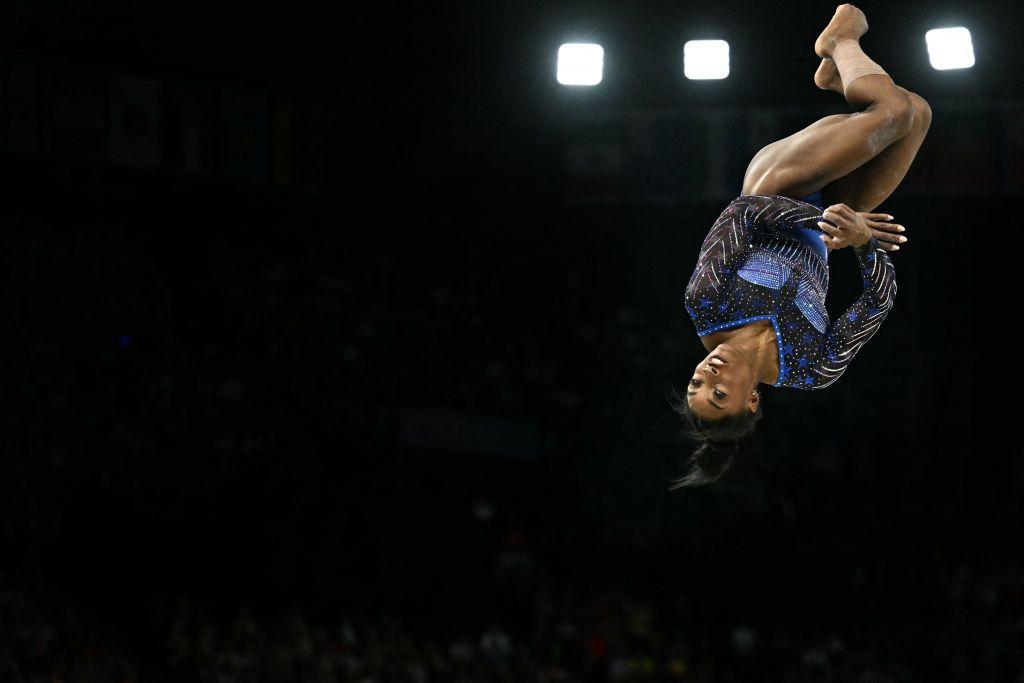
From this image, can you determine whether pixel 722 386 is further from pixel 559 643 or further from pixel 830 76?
pixel 559 643

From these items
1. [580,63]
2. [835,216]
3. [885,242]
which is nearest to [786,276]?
[885,242]

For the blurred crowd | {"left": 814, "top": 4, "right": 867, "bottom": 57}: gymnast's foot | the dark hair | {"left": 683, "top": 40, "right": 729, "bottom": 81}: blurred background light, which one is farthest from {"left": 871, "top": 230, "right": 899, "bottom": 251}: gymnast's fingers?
the blurred crowd

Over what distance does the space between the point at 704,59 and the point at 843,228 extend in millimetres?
6239

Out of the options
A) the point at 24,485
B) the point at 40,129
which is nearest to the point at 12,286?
the point at 40,129

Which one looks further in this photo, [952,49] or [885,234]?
[952,49]

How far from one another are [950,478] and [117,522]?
742cm

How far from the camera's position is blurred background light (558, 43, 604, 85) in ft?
33.6

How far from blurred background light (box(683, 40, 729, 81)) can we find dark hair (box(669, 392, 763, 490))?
5811 mm

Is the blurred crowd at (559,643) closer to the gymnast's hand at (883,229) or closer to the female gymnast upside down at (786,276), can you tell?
the female gymnast upside down at (786,276)

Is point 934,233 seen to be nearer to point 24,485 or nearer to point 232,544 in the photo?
point 232,544

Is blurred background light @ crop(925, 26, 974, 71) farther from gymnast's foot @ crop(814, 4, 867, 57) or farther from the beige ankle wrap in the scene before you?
the beige ankle wrap

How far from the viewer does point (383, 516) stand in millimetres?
11625

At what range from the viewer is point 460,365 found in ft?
43.5

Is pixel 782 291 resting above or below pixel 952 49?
below
